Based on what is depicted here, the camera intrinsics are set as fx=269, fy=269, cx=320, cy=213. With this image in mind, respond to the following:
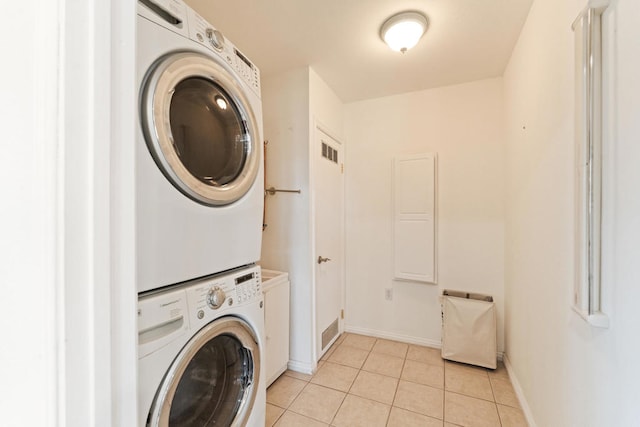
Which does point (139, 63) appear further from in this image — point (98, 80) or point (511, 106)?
point (511, 106)

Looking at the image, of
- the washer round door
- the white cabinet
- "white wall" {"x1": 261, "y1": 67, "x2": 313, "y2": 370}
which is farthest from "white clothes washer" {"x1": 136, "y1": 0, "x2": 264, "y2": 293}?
"white wall" {"x1": 261, "y1": 67, "x2": 313, "y2": 370}

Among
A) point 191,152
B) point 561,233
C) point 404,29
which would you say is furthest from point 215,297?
point 404,29

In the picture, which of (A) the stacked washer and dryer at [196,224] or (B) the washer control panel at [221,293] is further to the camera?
(B) the washer control panel at [221,293]

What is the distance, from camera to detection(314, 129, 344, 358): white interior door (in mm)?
2338

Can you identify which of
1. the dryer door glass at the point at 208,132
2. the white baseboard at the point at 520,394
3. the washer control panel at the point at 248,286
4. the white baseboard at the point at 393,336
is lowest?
the white baseboard at the point at 393,336

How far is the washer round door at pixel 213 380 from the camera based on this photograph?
814mm

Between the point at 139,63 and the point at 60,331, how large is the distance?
0.69m

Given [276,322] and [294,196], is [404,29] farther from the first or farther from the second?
[276,322]

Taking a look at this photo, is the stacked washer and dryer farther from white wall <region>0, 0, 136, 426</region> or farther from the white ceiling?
the white ceiling

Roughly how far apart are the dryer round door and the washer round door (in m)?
0.50

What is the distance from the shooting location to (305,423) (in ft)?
5.36

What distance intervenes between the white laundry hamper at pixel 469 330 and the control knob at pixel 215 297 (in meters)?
2.02

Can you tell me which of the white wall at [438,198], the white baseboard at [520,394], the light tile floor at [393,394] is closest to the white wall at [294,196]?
the light tile floor at [393,394]

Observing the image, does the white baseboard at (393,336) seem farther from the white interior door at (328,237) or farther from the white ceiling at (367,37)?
the white ceiling at (367,37)
